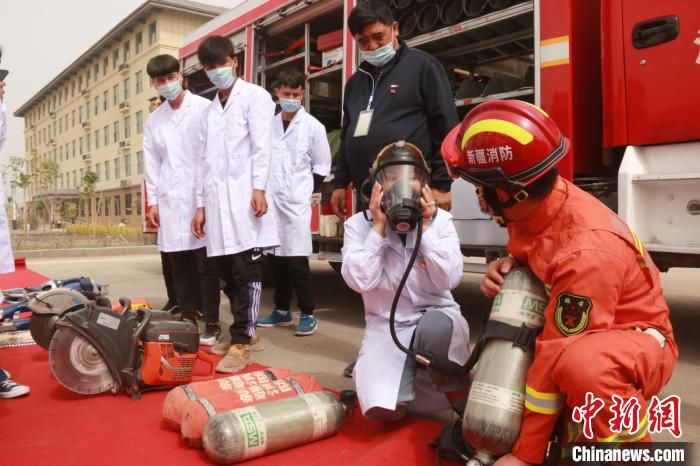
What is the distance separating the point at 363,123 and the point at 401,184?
2.86 ft

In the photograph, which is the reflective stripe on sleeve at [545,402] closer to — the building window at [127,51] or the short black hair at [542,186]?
the short black hair at [542,186]

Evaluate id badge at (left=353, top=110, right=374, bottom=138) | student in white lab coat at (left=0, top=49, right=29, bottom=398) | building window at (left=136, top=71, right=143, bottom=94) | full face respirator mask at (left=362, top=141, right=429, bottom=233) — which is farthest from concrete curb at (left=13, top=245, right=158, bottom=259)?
building window at (left=136, top=71, right=143, bottom=94)

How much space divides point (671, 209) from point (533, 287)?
1802 mm

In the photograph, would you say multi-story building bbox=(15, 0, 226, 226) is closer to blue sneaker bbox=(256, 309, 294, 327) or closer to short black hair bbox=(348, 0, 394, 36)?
blue sneaker bbox=(256, 309, 294, 327)

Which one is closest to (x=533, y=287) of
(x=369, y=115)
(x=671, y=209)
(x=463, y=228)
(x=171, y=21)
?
(x=369, y=115)

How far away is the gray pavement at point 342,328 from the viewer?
3.03m

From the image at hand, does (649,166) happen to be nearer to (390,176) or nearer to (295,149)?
(390,176)

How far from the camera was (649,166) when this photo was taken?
3.25 m

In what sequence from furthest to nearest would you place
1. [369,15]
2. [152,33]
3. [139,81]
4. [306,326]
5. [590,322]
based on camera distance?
[139,81], [152,33], [306,326], [369,15], [590,322]

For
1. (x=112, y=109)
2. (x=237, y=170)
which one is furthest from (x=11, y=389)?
(x=112, y=109)

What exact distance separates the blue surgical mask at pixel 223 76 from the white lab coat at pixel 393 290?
150 cm

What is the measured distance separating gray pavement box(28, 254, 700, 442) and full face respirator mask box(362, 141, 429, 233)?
1172 millimetres

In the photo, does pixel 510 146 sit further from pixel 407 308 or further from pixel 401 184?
pixel 407 308

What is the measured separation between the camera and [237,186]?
3512 millimetres
